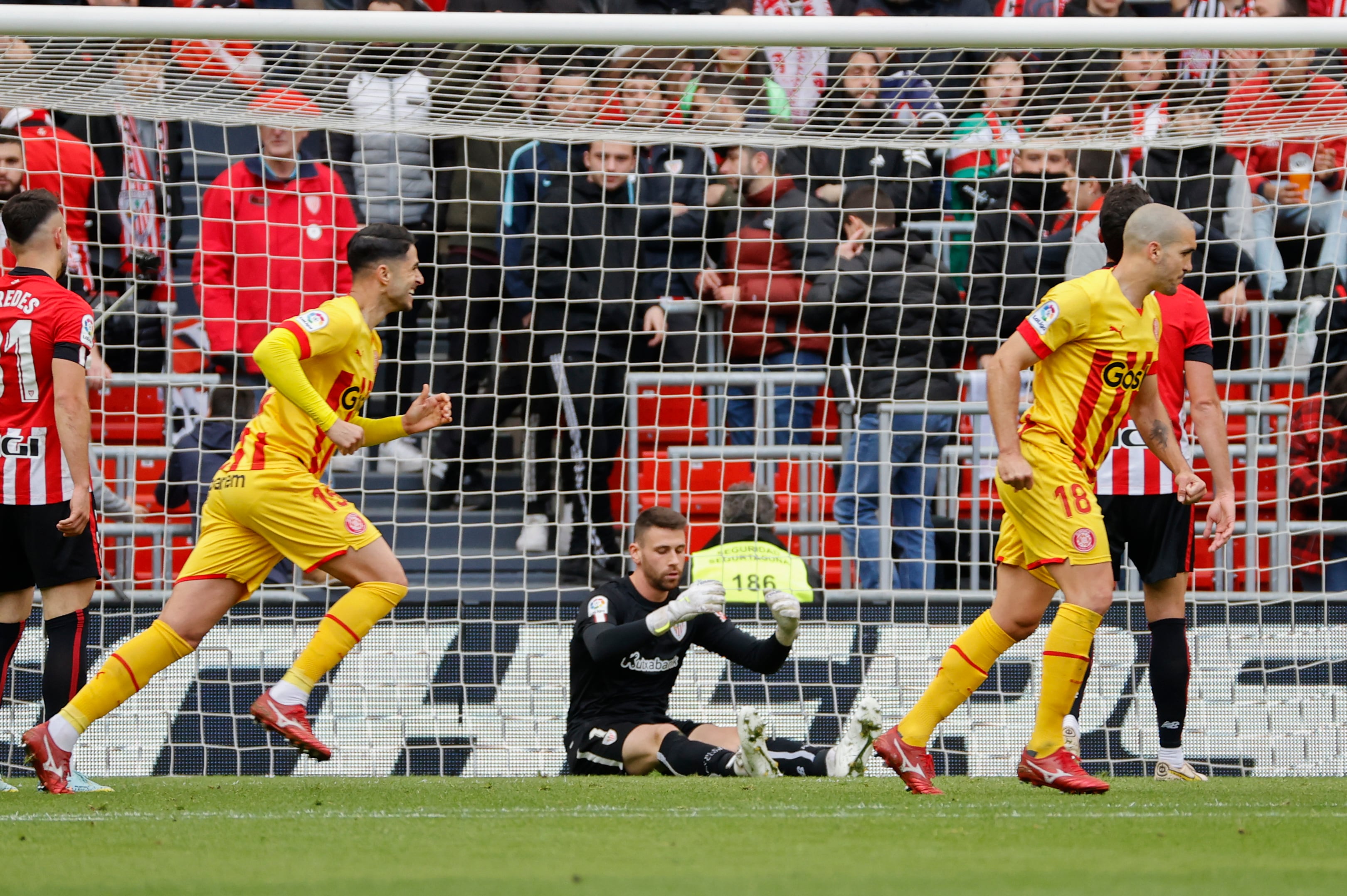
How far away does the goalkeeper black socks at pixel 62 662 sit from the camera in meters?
5.75

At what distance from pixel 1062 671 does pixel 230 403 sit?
5.04 m

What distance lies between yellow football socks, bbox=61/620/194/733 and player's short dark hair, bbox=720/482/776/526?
123 inches

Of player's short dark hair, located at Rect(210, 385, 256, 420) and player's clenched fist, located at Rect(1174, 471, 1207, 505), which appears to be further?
player's short dark hair, located at Rect(210, 385, 256, 420)

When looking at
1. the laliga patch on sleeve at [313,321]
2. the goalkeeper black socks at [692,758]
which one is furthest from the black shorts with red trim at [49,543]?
the goalkeeper black socks at [692,758]

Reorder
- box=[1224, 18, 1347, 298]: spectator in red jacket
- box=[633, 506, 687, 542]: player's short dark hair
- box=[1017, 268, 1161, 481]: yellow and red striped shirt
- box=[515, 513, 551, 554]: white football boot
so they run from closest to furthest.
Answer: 1. box=[1017, 268, 1161, 481]: yellow and red striped shirt
2. box=[633, 506, 687, 542]: player's short dark hair
3. box=[1224, 18, 1347, 298]: spectator in red jacket
4. box=[515, 513, 551, 554]: white football boot

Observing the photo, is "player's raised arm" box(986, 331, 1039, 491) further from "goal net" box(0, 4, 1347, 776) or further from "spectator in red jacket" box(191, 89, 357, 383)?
"spectator in red jacket" box(191, 89, 357, 383)

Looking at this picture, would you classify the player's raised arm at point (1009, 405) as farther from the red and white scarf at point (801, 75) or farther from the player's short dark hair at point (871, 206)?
the player's short dark hair at point (871, 206)

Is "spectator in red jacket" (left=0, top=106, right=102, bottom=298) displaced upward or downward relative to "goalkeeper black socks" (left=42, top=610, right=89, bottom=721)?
upward

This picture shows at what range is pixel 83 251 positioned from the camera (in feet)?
28.6

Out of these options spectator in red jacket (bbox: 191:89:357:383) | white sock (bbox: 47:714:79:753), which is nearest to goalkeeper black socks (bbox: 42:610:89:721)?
white sock (bbox: 47:714:79:753)

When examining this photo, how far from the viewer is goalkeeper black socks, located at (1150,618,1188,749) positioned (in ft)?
20.5

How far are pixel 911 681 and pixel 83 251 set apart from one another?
4.85 m

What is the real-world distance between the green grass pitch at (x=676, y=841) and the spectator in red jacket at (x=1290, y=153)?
10.8ft

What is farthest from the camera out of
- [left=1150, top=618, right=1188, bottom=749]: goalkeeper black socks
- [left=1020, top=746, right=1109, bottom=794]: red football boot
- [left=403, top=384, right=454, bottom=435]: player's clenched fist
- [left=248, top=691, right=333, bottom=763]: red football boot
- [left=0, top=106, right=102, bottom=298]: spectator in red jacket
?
[left=0, top=106, right=102, bottom=298]: spectator in red jacket
